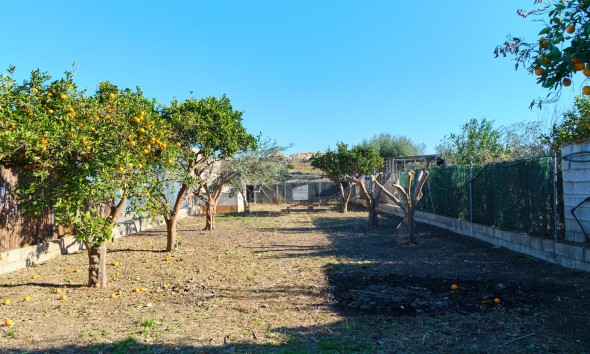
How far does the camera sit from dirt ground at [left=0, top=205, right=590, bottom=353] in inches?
171

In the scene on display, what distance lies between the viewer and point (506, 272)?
752 cm

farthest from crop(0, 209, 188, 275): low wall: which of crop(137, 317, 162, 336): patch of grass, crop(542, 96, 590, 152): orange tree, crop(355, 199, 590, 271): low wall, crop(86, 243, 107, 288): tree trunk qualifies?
crop(542, 96, 590, 152): orange tree

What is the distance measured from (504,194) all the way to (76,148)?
877cm

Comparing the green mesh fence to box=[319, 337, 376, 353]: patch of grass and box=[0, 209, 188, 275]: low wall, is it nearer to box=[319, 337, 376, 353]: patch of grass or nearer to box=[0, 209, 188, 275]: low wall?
box=[319, 337, 376, 353]: patch of grass

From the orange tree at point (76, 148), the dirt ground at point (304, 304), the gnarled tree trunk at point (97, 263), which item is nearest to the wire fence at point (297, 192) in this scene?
the dirt ground at point (304, 304)

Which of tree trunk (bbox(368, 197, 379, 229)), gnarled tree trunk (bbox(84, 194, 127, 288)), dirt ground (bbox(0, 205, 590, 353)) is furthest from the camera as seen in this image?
tree trunk (bbox(368, 197, 379, 229))

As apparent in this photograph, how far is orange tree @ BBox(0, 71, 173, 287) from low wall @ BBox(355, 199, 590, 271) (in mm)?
7014

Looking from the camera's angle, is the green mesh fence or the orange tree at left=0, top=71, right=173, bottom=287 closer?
the orange tree at left=0, top=71, right=173, bottom=287

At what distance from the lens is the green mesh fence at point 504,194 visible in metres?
8.49

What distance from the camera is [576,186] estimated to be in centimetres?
756

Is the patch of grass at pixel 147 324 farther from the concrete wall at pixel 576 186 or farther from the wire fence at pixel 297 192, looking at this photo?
the wire fence at pixel 297 192

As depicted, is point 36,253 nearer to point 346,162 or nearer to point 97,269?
point 97,269

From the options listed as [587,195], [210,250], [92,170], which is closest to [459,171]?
[587,195]

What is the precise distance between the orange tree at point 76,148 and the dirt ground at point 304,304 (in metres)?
1.16
